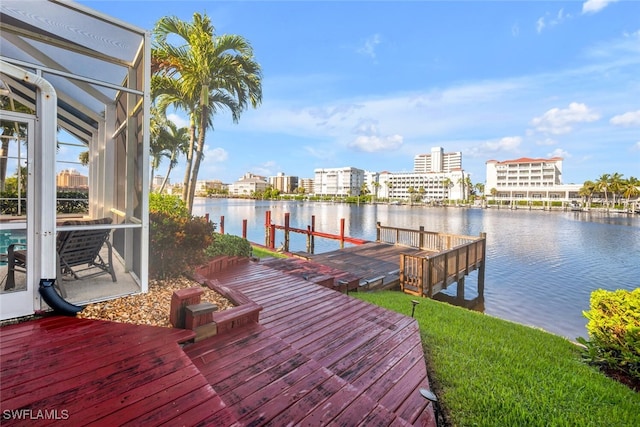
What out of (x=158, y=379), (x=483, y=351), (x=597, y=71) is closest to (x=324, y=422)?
(x=158, y=379)

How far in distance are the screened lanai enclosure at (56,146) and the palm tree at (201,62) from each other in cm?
357

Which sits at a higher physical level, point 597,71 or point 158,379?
point 597,71

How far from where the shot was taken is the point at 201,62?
8641mm

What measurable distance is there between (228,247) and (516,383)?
5.85 meters

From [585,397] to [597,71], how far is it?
1857 centimetres

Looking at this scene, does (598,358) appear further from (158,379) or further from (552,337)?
(158,379)

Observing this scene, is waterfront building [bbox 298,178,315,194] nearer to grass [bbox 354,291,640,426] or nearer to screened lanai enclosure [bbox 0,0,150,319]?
screened lanai enclosure [bbox 0,0,150,319]

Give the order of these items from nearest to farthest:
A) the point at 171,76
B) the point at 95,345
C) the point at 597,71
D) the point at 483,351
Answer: the point at 95,345
the point at 483,351
the point at 171,76
the point at 597,71

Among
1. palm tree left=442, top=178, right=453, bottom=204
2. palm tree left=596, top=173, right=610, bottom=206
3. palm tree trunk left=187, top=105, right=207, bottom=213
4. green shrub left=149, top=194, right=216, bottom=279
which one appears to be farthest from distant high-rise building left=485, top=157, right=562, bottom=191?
green shrub left=149, top=194, right=216, bottom=279

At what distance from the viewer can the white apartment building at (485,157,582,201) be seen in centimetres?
8394

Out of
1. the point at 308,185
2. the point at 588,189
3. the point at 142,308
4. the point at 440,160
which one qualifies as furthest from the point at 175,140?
the point at 440,160

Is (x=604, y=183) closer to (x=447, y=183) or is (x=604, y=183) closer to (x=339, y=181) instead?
(x=447, y=183)

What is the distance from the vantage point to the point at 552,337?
4902 mm

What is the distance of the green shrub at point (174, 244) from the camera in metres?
4.48
